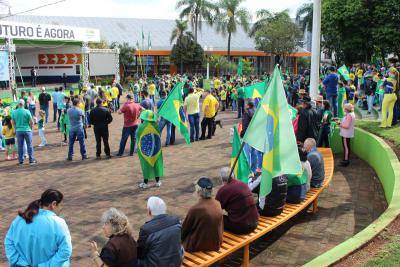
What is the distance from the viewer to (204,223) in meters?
4.78

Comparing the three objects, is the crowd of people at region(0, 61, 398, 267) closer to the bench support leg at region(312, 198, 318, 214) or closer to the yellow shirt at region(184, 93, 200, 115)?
the bench support leg at region(312, 198, 318, 214)

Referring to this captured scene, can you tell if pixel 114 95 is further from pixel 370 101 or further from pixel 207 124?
pixel 370 101

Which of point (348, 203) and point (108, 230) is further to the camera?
A: point (348, 203)

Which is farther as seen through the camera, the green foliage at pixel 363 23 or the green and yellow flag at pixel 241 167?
the green foliage at pixel 363 23

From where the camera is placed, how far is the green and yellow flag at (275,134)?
5.34 meters

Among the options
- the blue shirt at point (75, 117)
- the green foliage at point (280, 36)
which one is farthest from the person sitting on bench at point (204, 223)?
the green foliage at point (280, 36)

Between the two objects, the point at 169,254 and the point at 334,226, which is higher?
the point at 169,254

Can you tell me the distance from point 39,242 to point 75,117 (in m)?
7.81

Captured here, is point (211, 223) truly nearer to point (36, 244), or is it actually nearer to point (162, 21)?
point (36, 244)

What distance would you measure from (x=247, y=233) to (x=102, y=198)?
366cm

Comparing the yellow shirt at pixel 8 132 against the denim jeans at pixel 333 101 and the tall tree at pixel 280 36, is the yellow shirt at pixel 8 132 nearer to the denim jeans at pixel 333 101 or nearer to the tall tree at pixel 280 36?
the denim jeans at pixel 333 101

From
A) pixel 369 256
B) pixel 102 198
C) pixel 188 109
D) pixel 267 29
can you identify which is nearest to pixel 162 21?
pixel 267 29

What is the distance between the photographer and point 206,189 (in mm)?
4773

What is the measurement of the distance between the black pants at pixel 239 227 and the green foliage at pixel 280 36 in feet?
138
